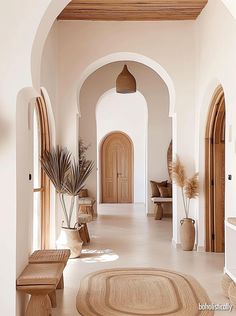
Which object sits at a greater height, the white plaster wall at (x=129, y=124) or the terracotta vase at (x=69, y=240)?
the white plaster wall at (x=129, y=124)

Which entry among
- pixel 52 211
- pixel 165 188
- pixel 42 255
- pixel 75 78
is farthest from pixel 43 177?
pixel 165 188

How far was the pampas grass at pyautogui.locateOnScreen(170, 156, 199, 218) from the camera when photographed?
23.5 feet

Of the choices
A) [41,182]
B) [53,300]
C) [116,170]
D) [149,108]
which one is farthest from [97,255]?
[116,170]

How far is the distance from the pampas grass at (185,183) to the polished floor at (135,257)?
0.89 meters

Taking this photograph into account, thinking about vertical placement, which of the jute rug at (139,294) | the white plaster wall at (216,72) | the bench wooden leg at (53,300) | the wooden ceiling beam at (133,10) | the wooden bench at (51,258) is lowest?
the jute rug at (139,294)

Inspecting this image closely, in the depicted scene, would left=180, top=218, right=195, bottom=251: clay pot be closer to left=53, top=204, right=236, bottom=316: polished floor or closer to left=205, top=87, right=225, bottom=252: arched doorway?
left=53, top=204, right=236, bottom=316: polished floor

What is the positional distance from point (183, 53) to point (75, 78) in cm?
193

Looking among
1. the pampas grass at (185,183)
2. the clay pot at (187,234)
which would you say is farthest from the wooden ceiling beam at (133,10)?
the clay pot at (187,234)

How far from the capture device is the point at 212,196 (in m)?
7.15

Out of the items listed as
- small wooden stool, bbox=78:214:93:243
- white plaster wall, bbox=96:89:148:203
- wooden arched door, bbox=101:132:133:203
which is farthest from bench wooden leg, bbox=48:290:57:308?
wooden arched door, bbox=101:132:133:203

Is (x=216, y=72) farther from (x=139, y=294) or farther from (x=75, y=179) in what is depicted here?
(x=139, y=294)

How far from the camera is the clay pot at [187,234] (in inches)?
282

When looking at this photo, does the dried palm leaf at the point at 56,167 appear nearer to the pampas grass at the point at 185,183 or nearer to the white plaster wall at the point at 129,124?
the pampas grass at the point at 185,183

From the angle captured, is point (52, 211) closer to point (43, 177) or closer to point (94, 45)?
point (43, 177)
